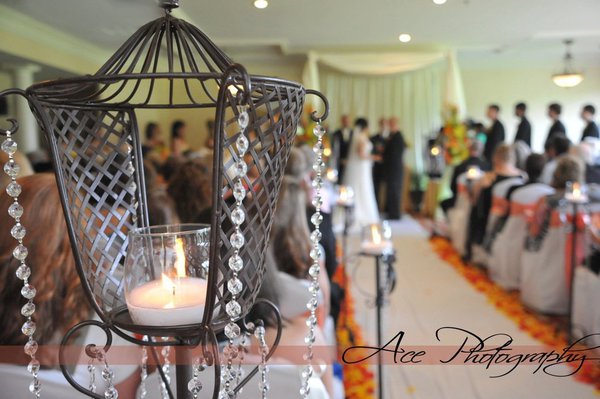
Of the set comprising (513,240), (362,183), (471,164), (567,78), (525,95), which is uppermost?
(567,78)

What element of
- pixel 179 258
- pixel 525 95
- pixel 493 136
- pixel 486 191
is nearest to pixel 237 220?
pixel 179 258

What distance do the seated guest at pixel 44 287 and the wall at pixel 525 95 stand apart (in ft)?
26.1

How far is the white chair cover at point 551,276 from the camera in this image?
291cm

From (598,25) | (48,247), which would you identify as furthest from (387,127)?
(48,247)

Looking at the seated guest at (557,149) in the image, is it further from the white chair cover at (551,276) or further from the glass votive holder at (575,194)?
Result: the glass votive holder at (575,194)

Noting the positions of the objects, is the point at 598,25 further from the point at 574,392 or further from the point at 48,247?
the point at 48,247

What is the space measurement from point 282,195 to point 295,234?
15 cm

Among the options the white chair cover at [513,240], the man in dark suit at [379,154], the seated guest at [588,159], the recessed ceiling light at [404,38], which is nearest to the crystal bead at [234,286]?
the recessed ceiling light at [404,38]

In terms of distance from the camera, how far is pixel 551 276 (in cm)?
295

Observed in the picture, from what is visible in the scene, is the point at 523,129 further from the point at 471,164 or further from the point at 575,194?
the point at 575,194

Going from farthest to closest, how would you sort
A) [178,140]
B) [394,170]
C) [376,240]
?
1. [394,170]
2. [178,140]
3. [376,240]

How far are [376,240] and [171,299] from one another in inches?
52.1

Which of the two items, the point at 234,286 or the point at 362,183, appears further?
the point at 362,183

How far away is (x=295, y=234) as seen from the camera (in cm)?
187
